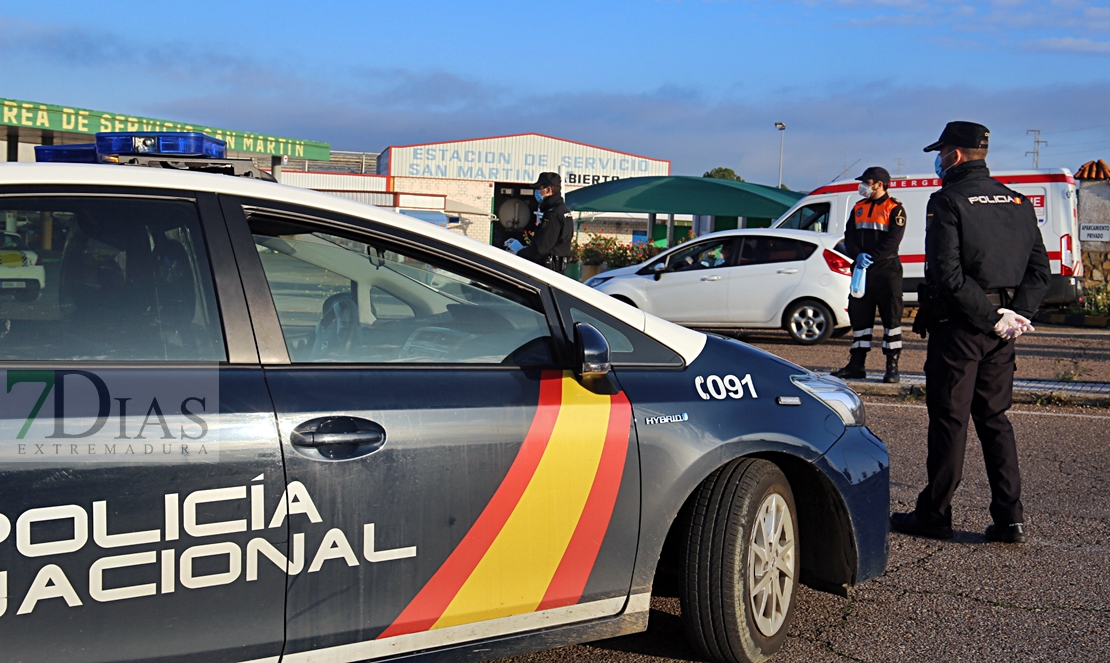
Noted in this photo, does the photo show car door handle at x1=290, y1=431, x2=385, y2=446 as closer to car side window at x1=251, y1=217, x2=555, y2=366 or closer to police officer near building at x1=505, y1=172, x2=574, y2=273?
car side window at x1=251, y1=217, x2=555, y2=366

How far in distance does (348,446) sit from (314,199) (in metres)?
0.71

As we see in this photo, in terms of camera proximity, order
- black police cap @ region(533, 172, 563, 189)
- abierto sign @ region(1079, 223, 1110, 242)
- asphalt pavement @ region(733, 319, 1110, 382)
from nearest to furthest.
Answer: asphalt pavement @ region(733, 319, 1110, 382), black police cap @ region(533, 172, 563, 189), abierto sign @ region(1079, 223, 1110, 242)

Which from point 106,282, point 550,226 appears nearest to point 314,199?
point 106,282

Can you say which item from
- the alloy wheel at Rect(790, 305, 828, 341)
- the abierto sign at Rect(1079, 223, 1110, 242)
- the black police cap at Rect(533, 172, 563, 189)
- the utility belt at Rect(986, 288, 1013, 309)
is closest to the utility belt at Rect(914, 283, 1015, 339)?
the utility belt at Rect(986, 288, 1013, 309)

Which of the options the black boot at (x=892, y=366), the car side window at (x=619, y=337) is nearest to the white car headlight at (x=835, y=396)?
the car side window at (x=619, y=337)

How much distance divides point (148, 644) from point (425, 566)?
69cm

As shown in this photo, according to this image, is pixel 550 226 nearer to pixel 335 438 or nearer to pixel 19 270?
pixel 335 438

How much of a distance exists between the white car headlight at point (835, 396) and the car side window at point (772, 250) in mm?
9734

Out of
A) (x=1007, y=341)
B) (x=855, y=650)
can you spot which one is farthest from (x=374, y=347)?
(x=1007, y=341)

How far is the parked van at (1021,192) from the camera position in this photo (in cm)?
1577

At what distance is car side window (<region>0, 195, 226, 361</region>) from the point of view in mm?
2416

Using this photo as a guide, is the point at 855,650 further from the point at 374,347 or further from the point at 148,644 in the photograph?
the point at 148,644

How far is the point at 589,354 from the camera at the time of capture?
290cm

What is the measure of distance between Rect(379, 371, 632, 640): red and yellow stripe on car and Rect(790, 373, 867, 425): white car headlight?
896 mm
